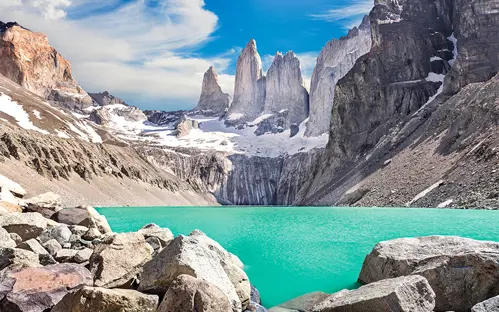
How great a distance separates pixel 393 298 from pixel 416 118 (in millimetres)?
88306

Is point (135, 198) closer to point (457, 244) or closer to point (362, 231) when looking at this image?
point (362, 231)

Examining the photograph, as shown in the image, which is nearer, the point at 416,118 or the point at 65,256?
the point at 65,256

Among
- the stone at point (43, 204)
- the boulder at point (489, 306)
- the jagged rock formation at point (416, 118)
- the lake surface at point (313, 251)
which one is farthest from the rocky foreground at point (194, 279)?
the jagged rock formation at point (416, 118)

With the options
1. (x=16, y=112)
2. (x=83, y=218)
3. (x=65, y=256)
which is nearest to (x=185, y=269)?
(x=65, y=256)

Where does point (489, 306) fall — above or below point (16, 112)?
below

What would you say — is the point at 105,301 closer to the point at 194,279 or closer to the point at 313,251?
the point at 194,279

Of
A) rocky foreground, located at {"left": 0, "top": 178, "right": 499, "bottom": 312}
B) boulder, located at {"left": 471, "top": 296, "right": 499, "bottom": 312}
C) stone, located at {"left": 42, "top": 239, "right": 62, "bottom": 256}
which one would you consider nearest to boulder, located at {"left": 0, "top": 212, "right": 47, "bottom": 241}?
rocky foreground, located at {"left": 0, "top": 178, "right": 499, "bottom": 312}

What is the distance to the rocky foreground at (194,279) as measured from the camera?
856 cm

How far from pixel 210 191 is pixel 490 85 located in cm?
11843

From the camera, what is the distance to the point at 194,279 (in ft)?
29.0

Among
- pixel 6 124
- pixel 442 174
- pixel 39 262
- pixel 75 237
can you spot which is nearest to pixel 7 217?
pixel 75 237

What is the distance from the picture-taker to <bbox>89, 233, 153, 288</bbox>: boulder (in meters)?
10.8

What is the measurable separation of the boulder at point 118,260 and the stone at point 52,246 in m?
2.75

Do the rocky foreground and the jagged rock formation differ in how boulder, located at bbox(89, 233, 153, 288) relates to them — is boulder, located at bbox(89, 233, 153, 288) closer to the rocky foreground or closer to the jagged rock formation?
the rocky foreground
